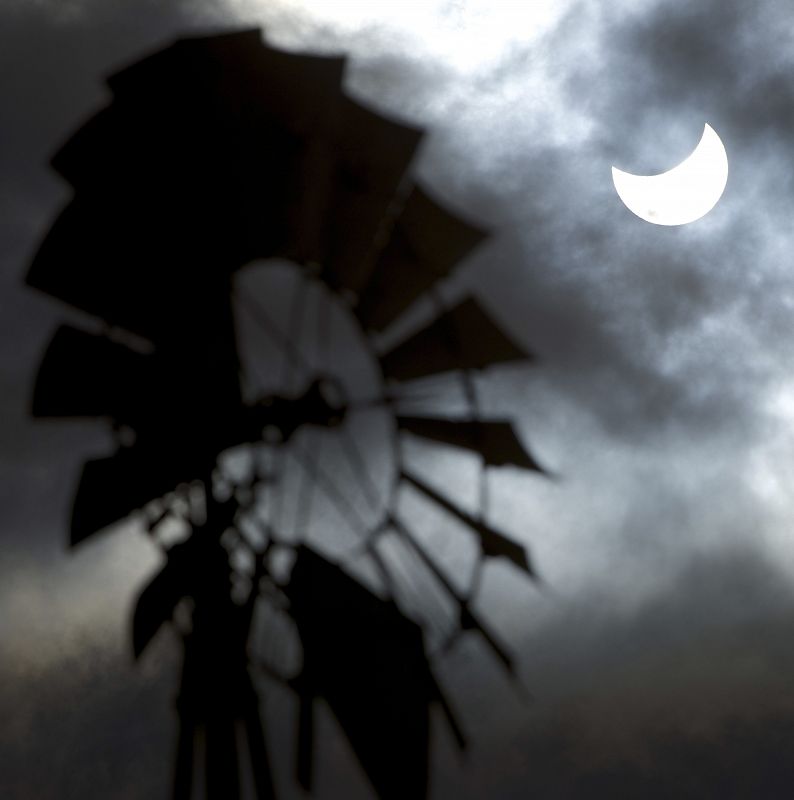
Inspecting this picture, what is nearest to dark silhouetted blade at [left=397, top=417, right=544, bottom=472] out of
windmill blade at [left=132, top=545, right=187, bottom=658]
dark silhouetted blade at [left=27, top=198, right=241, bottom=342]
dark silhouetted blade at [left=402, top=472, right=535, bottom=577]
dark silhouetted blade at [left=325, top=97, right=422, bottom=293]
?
dark silhouetted blade at [left=402, top=472, right=535, bottom=577]

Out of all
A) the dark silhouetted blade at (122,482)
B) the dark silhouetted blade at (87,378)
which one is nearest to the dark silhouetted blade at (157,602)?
the dark silhouetted blade at (122,482)

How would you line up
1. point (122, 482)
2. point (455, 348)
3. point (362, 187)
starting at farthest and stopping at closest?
1. point (455, 348)
2. point (362, 187)
3. point (122, 482)

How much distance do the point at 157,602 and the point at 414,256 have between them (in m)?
3.07

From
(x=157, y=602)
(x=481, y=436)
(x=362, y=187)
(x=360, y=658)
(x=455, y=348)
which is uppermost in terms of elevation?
(x=362, y=187)

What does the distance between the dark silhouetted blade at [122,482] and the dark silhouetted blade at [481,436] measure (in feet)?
5.69

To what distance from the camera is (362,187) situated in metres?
9.02

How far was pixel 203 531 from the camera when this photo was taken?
889 centimetres

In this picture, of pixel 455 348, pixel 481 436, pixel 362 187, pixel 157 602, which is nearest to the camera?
pixel 157 602

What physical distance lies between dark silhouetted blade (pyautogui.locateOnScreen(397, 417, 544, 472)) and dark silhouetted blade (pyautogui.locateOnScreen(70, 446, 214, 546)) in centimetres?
173

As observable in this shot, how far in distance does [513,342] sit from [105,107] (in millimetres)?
3310

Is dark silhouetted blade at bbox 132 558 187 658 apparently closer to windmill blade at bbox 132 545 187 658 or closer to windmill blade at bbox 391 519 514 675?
windmill blade at bbox 132 545 187 658

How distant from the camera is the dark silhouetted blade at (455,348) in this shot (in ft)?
30.7

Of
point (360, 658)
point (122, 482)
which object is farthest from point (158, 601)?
point (360, 658)

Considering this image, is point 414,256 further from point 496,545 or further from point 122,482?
point 122,482
